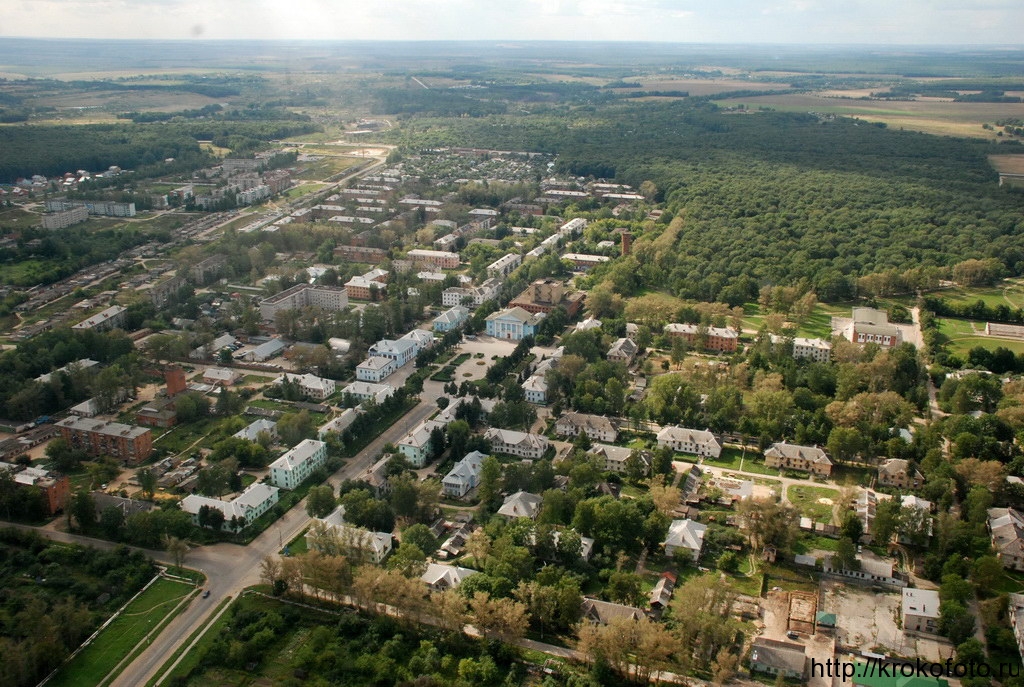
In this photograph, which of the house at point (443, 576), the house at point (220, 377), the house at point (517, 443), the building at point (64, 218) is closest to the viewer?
the house at point (443, 576)

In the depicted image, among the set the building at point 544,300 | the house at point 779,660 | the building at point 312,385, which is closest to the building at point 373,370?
the building at point 312,385

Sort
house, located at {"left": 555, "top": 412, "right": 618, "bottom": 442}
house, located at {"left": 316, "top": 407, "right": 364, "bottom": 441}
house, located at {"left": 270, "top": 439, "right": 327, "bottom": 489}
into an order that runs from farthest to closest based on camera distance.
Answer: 1. house, located at {"left": 555, "top": 412, "right": 618, "bottom": 442}
2. house, located at {"left": 316, "top": 407, "right": 364, "bottom": 441}
3. house, located at {"left": 270, "top": 439, "right": 327, "bottom": 489}

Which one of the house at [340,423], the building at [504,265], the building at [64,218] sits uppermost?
the building at [64,218]

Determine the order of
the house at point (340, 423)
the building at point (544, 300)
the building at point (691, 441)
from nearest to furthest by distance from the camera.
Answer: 1. the building at point (691, 441)
2. the house at point (340, 423)
3. the building at point (544, 300)

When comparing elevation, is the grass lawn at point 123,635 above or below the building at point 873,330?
below

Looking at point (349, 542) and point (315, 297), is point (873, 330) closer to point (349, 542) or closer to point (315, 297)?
point (315, 297)

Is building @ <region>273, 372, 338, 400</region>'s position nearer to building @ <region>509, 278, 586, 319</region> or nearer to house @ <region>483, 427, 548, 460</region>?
house @ <region>483, 427, 548, 460</region>

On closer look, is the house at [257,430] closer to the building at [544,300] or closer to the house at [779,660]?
the building at [544,300]

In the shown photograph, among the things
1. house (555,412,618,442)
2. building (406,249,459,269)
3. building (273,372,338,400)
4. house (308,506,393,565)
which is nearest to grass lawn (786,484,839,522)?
house (555,412,618,442)
